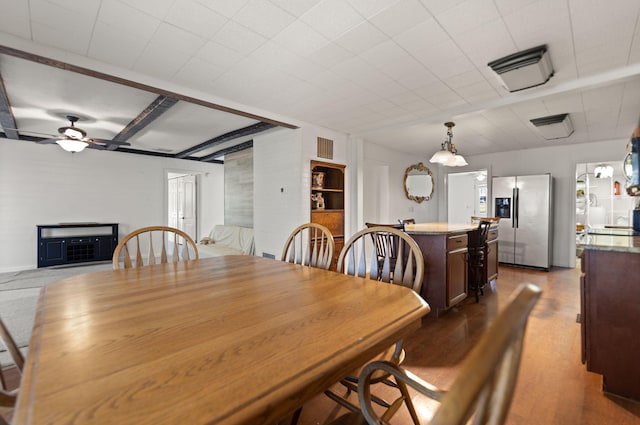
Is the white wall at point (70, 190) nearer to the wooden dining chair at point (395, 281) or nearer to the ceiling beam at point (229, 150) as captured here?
the ceiling beam at point (229, 150)

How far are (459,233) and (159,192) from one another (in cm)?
647

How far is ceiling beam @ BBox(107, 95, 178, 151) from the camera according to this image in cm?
355

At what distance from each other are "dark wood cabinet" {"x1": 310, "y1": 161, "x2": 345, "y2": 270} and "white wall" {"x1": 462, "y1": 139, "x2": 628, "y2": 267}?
398 cm

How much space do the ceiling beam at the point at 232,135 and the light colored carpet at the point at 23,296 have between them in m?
2.82

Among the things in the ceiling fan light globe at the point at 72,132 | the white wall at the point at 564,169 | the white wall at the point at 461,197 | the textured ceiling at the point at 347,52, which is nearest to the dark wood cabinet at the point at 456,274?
the textured ceiling at the point at 347,52

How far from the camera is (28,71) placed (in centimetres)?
290

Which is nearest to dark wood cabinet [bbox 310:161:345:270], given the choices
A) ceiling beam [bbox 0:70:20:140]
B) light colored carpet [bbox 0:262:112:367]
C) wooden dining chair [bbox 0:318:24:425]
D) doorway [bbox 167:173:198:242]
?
light colored carpet [bbox 0:262:112:367]

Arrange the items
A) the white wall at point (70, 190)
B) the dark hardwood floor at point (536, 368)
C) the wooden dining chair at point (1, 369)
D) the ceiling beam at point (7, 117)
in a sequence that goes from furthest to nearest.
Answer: the white wall at point (70, 190)
the ceiling beam at point (7, 117)
the dark hardwood floor at point (536, 368)
the wooden dining chair at point (1, 369)

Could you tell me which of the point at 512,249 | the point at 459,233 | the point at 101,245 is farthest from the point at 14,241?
the point at 512,249

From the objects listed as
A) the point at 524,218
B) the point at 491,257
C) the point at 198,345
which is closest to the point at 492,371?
the point at 198,345

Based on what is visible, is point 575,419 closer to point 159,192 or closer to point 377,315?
point 377,315

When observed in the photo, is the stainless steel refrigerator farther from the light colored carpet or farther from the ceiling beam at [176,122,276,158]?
the light colored carpet

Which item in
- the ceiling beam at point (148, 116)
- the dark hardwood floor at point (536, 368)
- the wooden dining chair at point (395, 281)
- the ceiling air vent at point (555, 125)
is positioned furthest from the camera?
the ceiling air vent at point (555, 125)

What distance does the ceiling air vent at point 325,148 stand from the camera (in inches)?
176
